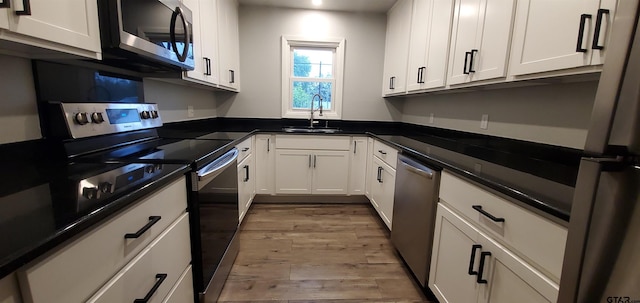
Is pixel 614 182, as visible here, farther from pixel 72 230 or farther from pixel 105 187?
pixel 105 187

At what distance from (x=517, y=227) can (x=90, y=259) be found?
1.30m

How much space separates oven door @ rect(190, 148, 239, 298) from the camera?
1.24 m

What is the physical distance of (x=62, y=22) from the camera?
853mm

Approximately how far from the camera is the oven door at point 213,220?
1235 mm

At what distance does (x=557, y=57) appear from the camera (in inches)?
42.8

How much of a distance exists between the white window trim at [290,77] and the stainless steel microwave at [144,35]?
1716 millimetres

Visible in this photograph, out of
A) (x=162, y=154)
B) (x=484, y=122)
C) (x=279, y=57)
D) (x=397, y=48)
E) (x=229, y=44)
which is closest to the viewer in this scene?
(x=162, y=154)

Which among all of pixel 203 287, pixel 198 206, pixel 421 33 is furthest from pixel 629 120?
pixel 421 33

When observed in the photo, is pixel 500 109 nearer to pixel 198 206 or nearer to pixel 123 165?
pixel 198 206

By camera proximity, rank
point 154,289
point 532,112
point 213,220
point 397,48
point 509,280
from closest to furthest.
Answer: point 154,289 < point 509,280 < point 213,220 < point 532,112 < point 397,48

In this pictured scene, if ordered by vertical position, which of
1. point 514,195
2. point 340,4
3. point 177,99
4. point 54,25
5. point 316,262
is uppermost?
point 340,4

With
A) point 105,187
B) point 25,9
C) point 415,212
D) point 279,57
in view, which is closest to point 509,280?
point 415,212

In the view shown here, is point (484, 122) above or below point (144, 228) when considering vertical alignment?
above

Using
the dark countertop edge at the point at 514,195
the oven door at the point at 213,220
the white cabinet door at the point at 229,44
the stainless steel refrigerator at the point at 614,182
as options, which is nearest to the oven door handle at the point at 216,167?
the oven door at the point at 213,220
